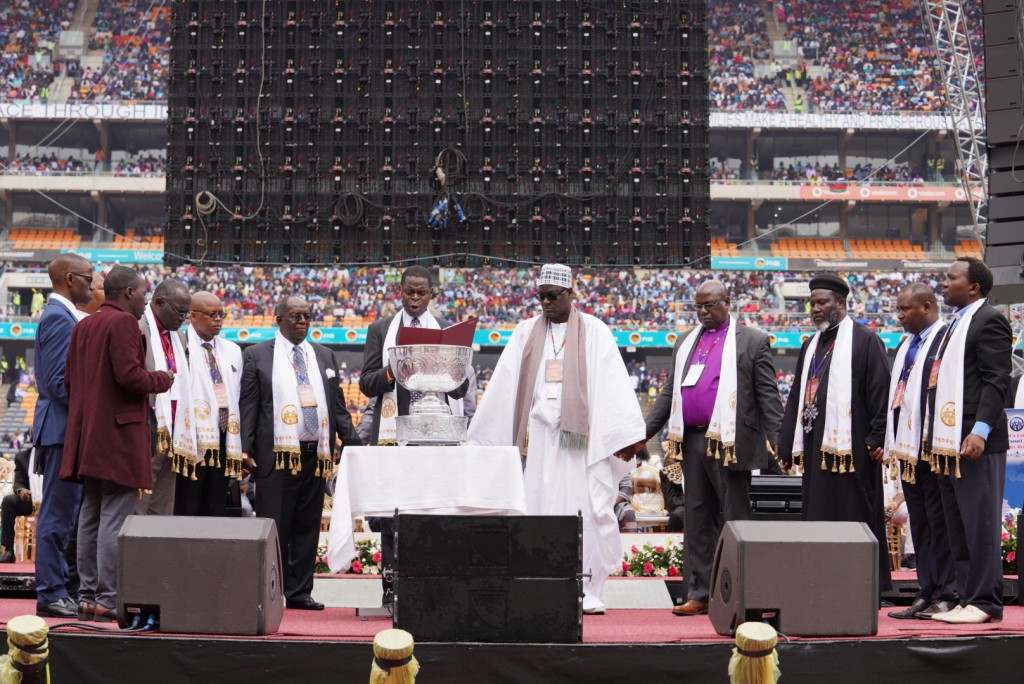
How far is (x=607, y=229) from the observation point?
85.0 feet

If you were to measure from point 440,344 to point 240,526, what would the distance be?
1.39 metres

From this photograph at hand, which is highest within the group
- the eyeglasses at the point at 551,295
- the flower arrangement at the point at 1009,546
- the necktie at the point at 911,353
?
the eyeglasses at the point at 551,295

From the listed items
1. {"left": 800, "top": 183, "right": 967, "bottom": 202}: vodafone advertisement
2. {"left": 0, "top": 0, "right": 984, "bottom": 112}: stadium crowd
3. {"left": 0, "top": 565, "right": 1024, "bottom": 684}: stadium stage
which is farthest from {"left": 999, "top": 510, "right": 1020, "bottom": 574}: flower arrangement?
{"left": 0, "top": 0, "right": 984, "bottom": 112}: stadium crowd

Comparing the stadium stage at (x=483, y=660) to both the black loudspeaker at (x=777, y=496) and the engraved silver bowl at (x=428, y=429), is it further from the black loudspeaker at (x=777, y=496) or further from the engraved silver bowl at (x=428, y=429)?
the black loudspeaker at (x=777, y=496)

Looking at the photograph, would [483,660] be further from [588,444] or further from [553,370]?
[553,370]

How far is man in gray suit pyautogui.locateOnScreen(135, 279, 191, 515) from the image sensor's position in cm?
643

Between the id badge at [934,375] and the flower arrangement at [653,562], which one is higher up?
the id badge at [934,375]

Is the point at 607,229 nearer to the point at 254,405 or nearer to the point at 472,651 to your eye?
the point at 254,405

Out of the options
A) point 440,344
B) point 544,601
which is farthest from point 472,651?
point 440,344

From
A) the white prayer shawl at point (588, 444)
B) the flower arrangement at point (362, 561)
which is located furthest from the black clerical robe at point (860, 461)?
the flower arrangement at point (362, 561)

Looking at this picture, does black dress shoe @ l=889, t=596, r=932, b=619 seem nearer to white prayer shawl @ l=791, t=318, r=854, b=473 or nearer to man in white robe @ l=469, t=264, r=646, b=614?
white prayer shawl @ l=791, t=318, r=854, b=473

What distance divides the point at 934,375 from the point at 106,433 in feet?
13.3

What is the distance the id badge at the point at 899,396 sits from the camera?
6.54 meters

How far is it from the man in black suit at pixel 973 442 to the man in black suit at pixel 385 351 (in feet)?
8.54
